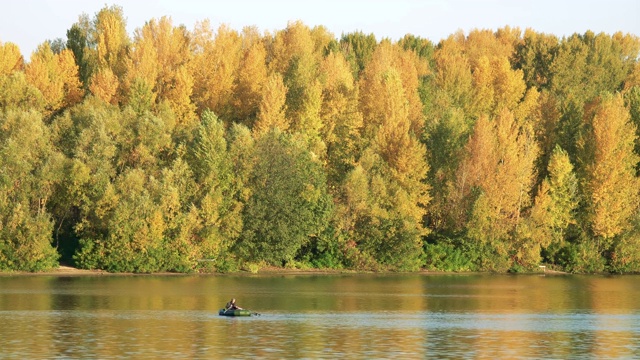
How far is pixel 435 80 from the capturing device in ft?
461

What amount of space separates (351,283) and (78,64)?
49.3 metres

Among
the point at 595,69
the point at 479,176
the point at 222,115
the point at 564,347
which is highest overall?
the point at 595,69

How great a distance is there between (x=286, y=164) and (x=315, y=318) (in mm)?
43137

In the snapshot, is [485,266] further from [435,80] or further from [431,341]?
[431,341]

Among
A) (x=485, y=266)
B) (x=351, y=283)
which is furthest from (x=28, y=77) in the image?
(x=485, y=266)

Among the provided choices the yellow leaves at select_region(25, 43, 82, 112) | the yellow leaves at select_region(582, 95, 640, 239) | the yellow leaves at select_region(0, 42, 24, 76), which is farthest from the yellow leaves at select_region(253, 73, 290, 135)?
the yellow leaves at select_region(582, 95, 640, 239)

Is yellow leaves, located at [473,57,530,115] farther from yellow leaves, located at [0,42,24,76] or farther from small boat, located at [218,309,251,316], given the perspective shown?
small boat, located at [218,309,251,316]

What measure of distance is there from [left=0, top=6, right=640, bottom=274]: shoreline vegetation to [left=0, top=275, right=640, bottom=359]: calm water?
6562 millimetres

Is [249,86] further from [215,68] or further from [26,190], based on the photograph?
[26,190]

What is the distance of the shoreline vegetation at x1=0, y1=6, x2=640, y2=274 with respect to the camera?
103 metres

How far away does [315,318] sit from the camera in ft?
218

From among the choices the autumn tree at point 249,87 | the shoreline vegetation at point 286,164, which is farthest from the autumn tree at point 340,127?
the autumn tree at point 249,87

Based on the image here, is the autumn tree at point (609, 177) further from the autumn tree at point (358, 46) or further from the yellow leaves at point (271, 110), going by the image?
the autumn tree at point (358, 46)

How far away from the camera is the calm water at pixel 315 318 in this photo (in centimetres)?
5159
